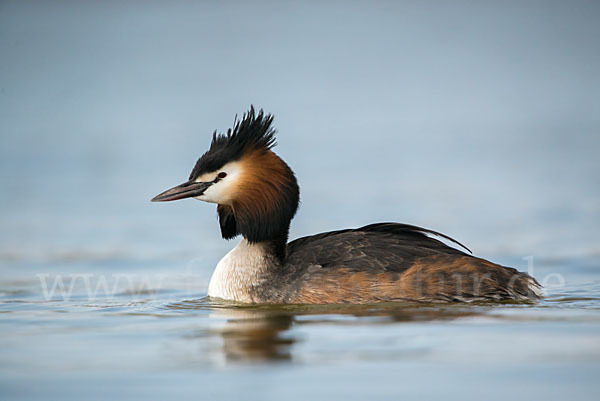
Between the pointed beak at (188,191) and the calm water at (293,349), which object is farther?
the pointed beak at (188,191)

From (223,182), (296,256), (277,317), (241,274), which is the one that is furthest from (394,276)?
(223,182)

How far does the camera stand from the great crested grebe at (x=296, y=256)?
7203 millimetres

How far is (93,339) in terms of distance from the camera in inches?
232

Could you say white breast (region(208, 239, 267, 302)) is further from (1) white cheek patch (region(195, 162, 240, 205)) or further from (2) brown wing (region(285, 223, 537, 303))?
(1) white cheek patch (region(195, 162, 240, 205))

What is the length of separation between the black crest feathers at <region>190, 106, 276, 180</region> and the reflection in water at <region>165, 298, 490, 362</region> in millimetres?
1054

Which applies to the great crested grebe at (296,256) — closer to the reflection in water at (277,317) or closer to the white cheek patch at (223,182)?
the white cheek patch at (223,182)

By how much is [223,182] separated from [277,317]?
139 centimetres

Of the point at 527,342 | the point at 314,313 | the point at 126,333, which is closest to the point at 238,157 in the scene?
the point at 314,313

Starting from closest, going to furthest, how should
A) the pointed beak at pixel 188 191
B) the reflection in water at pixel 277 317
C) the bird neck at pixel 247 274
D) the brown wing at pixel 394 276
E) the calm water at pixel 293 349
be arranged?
the calm water at pixel 293 349
the reflection in water at pixel 277 317
the brown wing at pixel 394 276
the bird neck at pixel 247 274
the pointed beak at pixel 188 191

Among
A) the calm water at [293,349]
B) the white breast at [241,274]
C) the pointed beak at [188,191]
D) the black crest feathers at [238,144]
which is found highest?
the black crest feathers at [238,144]

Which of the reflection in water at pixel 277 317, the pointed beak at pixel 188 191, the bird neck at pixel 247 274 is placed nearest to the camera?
the reflection in water at pixel 277 317

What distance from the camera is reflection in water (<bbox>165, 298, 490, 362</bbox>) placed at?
5426mm

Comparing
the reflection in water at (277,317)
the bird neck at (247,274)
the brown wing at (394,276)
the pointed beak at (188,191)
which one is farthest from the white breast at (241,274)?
the pointed beak at (188,191)

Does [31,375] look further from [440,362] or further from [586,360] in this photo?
[586,360]
